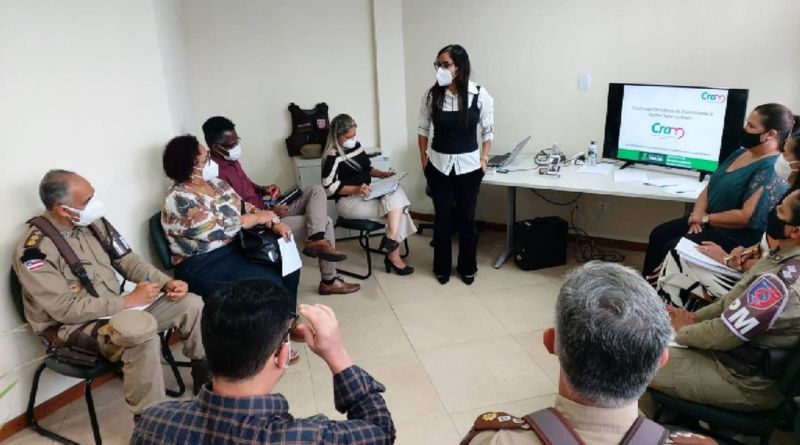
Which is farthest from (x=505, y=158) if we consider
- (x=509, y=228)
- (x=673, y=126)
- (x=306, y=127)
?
(x=306, y=127)

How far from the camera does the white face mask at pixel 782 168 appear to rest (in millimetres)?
2508

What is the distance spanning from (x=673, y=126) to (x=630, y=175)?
1.32ft

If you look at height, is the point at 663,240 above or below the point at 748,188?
below

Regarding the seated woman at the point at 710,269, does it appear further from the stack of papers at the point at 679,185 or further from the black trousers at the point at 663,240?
the stack of papers at the point at 679,185

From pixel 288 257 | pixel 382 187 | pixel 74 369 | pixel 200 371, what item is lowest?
pixel 200 371

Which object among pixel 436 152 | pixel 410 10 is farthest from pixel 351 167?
pixel 410 10

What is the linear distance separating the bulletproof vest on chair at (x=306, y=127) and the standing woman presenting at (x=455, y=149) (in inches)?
48.8

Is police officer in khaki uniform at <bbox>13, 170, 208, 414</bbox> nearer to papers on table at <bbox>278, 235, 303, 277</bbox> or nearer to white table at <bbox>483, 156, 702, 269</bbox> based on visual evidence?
papers on table at <bbox>278, 235, 303, 277</bbox>

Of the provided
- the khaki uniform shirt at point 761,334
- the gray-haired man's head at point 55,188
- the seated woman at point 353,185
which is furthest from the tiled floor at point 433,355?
the gray-haired man's head at point 55,188

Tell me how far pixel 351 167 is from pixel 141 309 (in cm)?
178

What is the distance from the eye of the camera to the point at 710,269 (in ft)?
8.19

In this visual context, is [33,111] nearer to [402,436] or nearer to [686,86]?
[402,436]

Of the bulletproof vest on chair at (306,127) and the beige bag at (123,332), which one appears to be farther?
the bulletproof vest on chair at (306,127)

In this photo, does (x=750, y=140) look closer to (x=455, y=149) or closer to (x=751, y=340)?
(x=751, y=340)
